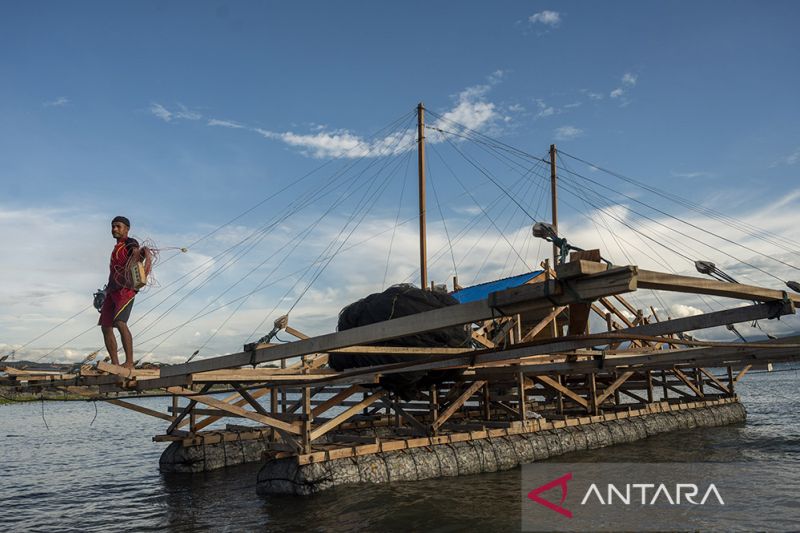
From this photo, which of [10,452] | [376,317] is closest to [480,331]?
[376,317]

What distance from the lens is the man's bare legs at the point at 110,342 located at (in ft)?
34.0

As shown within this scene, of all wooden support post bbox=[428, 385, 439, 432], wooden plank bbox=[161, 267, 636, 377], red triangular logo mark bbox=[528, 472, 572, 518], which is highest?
wooden plank bbox=[161, 267, 636, 377]

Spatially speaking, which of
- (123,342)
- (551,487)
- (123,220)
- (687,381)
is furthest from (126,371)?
(687,381)

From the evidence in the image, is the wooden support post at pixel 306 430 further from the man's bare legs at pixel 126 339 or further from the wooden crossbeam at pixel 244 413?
the man's bare legs at pixel 126 339

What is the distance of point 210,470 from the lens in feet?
62.8

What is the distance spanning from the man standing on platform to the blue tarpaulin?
13.1m

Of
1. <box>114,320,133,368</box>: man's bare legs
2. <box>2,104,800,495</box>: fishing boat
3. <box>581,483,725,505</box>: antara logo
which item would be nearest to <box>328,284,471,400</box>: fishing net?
<box>2,104,800,495</box>: fishing boat

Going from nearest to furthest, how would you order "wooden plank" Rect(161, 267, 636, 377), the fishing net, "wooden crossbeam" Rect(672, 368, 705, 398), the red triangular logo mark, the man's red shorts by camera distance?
"wooden plank" Rect(161, 267, 636, 377)
the man's red shorts
the red triangular logo mark
the fishing net
"wooden crossbeam" Rect(672, 368, 705, 398)

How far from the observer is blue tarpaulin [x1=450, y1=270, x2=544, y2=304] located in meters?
21.4

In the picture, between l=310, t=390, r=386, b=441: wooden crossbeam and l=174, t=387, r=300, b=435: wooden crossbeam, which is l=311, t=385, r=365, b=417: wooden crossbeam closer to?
l=310, t=390, r=386, b=441: wooden crossbeam

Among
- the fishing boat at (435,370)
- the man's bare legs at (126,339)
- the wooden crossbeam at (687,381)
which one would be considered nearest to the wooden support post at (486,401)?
the fishing boat at (435,370)

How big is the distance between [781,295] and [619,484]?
8.07 m

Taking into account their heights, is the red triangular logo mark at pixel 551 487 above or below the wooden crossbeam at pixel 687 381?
below

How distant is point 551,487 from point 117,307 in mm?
11570
